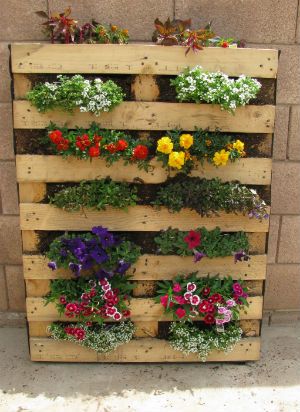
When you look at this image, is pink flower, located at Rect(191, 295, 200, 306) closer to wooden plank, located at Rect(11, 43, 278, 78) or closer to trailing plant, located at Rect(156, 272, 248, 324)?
trailing plant, located at Rect(156, 272, 248, 324)

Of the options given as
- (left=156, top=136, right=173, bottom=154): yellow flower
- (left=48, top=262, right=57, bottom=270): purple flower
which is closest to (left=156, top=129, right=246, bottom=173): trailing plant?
(left=156, top=136, right=173, bottom=154): yellow flower

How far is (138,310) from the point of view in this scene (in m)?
2.66

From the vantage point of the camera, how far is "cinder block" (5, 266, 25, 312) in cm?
306

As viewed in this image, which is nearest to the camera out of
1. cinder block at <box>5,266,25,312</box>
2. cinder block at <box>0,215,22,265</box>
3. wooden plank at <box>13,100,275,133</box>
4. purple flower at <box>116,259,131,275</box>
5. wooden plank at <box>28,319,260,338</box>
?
wooden plank at <box>13,100,275,133</box>

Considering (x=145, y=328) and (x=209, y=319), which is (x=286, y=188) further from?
(x=145, y=328)

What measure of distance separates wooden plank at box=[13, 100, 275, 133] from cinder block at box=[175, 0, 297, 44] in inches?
21.9

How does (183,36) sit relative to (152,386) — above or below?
above

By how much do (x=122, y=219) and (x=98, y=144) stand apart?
45cm

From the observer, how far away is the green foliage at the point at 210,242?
252 cm

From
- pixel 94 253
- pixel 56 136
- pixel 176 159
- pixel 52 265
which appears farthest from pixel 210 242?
pixel 56 136

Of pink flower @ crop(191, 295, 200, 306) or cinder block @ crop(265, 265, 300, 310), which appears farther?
cinder block @ crop(265, 265, 300, 310)

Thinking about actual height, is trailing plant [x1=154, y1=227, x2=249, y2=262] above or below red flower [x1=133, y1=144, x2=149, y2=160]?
below

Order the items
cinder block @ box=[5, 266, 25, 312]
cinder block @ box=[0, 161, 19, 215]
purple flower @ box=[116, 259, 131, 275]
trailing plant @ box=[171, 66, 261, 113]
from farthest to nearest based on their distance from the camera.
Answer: cinder block @ box=[5, 266, 25, 312] → cinder block @ box=[0, 161, 19, 215] → purple flower @ box=[116, 259, 131, 275] → trailing plant @ box=[171, 66, 261, 113]

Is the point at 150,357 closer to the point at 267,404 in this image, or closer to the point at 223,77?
the point at 267,404
